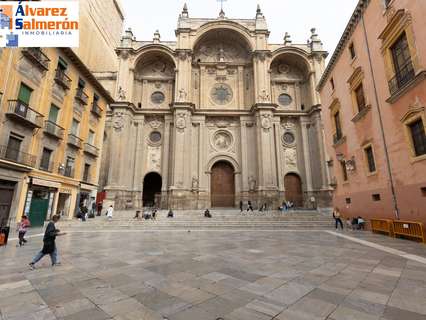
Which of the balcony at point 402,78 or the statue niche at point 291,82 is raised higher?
the statue niche at point 291,82

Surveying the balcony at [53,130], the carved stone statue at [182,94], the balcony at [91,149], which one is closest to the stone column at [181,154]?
the carved stone statue at [182,94]

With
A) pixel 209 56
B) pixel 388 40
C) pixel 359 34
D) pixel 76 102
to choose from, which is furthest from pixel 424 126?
pixel 209 56

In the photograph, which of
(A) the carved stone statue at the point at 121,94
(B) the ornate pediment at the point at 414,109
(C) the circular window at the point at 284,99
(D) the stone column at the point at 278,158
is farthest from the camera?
(C) the circular window at the point at 284,99

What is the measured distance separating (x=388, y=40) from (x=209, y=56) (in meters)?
22.6

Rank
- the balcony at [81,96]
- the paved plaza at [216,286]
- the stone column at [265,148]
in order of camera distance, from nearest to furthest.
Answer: the paved plaza at [216,286]
the balcony at [81,96]
the stone column at [265,148]

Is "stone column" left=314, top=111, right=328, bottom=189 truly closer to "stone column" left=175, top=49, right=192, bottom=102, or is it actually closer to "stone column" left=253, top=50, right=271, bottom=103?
"stone column" left=253, top=50, right=271, bottom=103

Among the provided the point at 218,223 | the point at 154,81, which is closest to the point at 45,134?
the point at 218,223

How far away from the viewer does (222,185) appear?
25391 mm

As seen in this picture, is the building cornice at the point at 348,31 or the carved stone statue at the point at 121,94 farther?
the carved stone statue at the point at 121,94

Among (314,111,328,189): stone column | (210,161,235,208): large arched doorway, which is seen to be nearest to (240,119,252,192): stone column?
(210,161,235,208): large arched doorway

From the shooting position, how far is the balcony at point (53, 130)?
1470 centimetres

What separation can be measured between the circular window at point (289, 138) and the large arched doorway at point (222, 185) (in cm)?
763

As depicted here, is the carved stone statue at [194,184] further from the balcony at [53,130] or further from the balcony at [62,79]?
the balcony at [62,79]

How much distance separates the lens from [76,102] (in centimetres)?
1784
